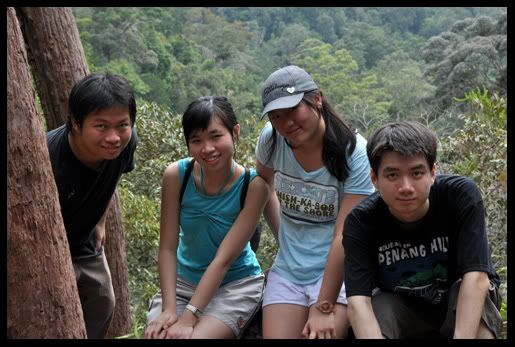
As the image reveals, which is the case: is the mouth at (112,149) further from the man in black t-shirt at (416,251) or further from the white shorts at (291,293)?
the man in black t-shirt at (416,251)

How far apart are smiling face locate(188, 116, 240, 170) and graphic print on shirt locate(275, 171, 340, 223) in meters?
0.22

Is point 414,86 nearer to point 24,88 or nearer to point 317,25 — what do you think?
point 317,25

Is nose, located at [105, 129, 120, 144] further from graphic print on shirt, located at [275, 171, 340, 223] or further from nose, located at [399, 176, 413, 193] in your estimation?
nose, located at [399, 176, 413, 193]

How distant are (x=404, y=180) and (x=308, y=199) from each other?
1.62 feet

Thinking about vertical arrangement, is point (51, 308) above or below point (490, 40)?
below

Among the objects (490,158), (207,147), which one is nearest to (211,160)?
(207,147)

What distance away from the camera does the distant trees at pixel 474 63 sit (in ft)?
53.9

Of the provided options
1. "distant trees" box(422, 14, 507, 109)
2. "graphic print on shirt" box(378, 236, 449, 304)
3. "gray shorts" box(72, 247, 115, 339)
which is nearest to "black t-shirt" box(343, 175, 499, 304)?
"graphic print on shirt" box(378, 236, 449, 304)

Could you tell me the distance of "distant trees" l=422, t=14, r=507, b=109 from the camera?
16422 millimetres

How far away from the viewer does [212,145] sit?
2697mm

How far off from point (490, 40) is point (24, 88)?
51.2ft

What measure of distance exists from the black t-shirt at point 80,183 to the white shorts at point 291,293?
0.70m

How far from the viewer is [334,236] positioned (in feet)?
8.68
